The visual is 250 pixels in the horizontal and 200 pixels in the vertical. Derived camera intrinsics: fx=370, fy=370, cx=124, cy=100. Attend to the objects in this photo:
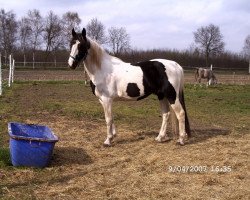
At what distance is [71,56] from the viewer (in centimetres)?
A: 695

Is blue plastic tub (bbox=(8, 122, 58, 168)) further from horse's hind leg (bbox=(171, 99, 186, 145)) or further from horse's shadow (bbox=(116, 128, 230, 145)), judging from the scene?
horse's hind leg (bbox=(171, 99, 186, 145))

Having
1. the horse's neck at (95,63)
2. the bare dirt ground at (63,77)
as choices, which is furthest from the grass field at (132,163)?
the bare dirt ground at (63,77)

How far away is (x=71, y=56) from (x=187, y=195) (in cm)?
360

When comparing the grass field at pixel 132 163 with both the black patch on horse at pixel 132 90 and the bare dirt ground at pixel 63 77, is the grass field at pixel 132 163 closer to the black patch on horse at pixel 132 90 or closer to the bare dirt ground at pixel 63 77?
the black patch on horse at pixel 132 90

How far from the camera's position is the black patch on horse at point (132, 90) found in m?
7.18

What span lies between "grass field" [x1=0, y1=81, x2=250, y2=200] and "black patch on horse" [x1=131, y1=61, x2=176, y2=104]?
101cm

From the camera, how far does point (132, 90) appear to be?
720 centimetres

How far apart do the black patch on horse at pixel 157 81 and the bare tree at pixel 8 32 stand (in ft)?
165

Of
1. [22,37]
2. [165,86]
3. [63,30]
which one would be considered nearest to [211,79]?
[165,86]

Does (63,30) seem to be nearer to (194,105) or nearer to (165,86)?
(194,105)

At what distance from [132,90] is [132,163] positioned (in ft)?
5.68

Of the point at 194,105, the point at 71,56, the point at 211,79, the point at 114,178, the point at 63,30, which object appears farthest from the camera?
the point at 63,30

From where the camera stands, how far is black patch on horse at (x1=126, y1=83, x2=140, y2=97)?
7176mm

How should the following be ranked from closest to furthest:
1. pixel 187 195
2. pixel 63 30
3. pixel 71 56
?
pixel 187 195, pixel 71 56, pixel 63 30
